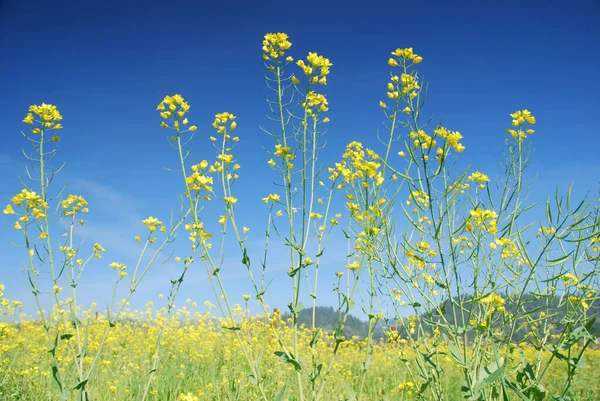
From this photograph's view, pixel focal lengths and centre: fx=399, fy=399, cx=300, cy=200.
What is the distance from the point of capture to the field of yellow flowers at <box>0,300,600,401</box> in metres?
3.85

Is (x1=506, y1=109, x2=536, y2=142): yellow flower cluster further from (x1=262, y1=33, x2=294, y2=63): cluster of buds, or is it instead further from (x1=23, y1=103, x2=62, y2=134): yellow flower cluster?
(x1=23, y1=103, x2=62, y2=134): yellow flower cluster

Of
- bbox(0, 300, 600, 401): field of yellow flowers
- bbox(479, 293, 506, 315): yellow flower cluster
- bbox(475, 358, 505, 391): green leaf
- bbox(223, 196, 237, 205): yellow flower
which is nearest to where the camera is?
bbox(475, 358, 505, 391): green leaf

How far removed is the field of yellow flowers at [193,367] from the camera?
12.6 ft

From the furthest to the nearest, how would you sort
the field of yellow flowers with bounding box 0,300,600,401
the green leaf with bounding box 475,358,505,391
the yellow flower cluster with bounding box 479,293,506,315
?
the field of yellow flowers with bounding box 0,300,600,401, the yellow flower cluster with bounding box 479,293,506,315, the green leaf with bounding box 475,358,505,391

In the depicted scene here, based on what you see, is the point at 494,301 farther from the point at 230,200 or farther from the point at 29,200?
the point at 29,200

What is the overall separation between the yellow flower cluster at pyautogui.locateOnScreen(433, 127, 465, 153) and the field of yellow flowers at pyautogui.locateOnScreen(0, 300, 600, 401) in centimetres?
140

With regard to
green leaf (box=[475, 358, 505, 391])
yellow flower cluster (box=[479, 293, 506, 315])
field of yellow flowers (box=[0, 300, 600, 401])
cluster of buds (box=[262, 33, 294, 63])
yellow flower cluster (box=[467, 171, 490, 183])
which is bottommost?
field of yellow flowers (box=[0, 300, 600, 401])

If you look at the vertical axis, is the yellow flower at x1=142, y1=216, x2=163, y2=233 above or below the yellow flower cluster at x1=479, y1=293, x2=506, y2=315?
above

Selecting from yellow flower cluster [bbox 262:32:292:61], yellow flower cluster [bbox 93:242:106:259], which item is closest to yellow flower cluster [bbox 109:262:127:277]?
yellow flower cluster [bbox 93:242:106:259]

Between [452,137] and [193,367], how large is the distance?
5073 millimetres

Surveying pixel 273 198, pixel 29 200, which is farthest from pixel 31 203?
pixel 273 198

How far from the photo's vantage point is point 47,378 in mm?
4117

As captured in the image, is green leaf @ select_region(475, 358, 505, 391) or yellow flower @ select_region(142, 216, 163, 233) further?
yellow flower @ select_region(142, 216, 163, 233)

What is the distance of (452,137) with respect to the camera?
2.08m
